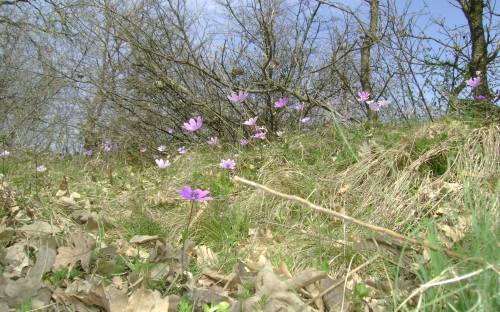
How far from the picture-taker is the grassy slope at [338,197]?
191cm

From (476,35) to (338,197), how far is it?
3206 mm

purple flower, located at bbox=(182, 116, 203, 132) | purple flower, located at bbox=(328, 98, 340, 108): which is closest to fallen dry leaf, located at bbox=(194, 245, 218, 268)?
purple flower, located at bbox=(182, 116, 203, 132)

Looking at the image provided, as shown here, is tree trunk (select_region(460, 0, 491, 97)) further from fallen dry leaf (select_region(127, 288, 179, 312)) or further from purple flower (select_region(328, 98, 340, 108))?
fallen dry leaf (select_region(127, 288, 179, 312))

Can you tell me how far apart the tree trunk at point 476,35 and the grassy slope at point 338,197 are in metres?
1.81

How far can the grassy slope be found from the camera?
1910 millimetres

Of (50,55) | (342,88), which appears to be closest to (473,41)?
(342,88)

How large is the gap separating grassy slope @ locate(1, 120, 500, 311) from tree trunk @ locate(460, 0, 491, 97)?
1.81m

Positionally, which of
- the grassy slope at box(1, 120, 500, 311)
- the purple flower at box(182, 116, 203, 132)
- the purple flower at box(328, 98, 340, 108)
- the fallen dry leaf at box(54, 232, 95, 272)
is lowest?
the fallen dry leaf at box(54, 232, 95, 272)

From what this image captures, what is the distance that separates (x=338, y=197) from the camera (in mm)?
2660

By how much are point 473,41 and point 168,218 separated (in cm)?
383

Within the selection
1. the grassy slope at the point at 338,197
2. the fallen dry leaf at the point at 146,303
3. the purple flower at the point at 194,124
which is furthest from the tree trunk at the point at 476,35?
the fallen dry leaf at the point at 146,303

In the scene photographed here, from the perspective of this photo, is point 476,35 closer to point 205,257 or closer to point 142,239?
point 205,257

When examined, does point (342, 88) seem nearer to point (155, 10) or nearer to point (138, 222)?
point (155, 10)

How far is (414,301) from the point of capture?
4.19 ft
